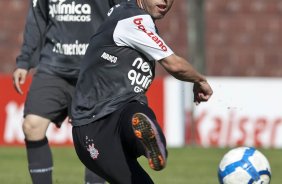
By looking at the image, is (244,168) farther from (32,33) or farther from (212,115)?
(212,115)

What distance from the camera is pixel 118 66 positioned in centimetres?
656

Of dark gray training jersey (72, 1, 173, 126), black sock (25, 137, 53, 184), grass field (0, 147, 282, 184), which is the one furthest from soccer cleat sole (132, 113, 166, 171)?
grass field (0, 147, 282, 184)

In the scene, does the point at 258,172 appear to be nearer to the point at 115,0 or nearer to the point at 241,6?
the point at 115,0

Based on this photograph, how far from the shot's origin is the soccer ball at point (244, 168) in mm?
7023

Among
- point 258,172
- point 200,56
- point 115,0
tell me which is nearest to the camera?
point 258,172

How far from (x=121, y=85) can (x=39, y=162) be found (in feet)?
6.33

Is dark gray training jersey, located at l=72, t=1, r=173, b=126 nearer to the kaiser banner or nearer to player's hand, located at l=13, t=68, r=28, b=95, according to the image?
player's hand, located at l=13, t=68, r=28, b=95

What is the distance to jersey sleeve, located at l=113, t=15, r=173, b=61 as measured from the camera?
6.44 metres

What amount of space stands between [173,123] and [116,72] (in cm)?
883

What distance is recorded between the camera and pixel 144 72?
21.6ft

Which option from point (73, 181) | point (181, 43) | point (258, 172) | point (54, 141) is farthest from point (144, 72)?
point (181, 43)

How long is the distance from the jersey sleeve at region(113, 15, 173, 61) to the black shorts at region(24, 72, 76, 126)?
1.93 meters

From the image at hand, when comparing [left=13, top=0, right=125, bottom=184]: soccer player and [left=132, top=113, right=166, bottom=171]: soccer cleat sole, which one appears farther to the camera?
[left=13, top=0, right=125, bottom=184]: soccer player

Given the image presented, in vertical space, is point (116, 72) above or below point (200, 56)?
above
